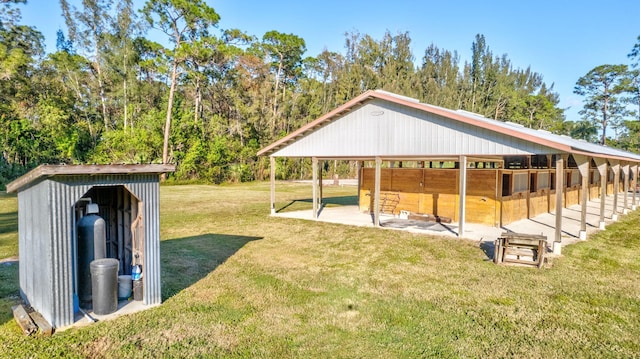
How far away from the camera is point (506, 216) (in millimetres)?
12812

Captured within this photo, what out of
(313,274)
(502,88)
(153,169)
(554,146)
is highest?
(502,88)

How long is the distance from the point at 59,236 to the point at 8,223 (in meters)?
11.5

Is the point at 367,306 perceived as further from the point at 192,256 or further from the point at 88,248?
the point at 192,256

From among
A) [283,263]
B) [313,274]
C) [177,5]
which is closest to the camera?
[313,274]

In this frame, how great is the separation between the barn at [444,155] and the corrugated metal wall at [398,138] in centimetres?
3

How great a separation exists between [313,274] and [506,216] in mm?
8336

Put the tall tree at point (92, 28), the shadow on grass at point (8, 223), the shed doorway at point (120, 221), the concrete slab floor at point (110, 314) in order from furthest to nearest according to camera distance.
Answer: the tall tree at point (92, 28) < the shadow on grass at point (8, 223) < the shed doorway at point (120, 221) < the concrete slab floor at point (110, 314)

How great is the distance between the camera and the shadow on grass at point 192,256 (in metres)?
7.04

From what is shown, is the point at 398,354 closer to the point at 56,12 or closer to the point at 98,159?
the point at 98,159

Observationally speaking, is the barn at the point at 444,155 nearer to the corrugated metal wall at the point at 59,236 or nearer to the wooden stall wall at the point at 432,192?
the wooden stall wall at the point at 432,192

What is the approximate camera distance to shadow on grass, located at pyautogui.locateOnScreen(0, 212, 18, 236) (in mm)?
12070

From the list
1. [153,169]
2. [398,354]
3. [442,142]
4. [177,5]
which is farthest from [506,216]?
[177,5]

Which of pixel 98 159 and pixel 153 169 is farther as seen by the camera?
pixel 98 159

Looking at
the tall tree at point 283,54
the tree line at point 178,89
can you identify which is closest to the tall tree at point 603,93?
the tree line at point 178,89
